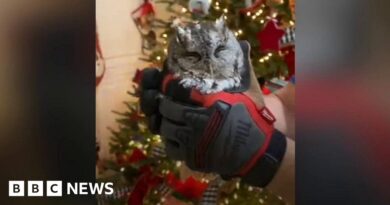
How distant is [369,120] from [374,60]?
157mm

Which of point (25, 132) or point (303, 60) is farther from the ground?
point (303, 60)

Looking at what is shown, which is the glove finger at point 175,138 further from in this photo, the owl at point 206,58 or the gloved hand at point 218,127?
the owl at point 206,58

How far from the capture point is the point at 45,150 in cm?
203

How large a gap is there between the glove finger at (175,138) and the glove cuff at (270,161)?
0.58 ft

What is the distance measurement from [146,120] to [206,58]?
22 cm

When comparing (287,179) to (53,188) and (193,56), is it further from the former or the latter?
(53,188)

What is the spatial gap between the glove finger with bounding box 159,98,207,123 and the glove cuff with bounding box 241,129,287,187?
0.64 ft

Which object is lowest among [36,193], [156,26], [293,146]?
[36,193]

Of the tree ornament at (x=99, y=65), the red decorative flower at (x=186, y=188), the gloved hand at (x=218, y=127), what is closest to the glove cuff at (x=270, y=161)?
the gloved hand at (x=218, y=127)

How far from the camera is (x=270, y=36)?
2.05 m

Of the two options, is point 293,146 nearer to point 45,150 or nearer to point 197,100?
point 197,100

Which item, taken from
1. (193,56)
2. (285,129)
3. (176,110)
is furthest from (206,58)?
(285,129)

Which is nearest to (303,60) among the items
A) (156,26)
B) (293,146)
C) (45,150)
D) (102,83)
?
(293,146)

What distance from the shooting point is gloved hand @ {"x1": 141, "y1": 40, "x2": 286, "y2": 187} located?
202 centimetres
